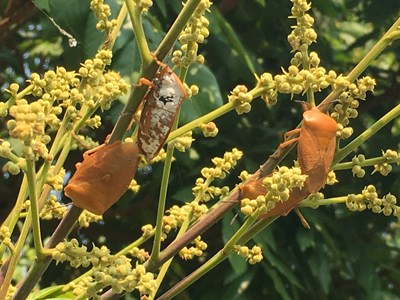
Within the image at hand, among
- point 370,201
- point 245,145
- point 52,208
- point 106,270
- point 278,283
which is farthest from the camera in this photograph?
point 245,145

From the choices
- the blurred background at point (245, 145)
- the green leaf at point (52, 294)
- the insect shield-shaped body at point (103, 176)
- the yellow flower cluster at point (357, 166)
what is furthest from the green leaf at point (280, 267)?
the insect shield-shaped body at point (103, 176)

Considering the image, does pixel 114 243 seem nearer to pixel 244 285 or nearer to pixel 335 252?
pixel 244 285

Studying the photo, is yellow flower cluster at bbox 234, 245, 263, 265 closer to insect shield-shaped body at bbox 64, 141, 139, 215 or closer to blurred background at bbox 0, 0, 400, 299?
insect shield-shaped body at bbox 64, 141, 139, 215

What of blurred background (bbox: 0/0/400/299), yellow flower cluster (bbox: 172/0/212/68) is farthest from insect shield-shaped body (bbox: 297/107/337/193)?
blurred background (bbox: 0/0/400/299)

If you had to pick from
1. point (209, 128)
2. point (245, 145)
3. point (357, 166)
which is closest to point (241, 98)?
point (209, 128)

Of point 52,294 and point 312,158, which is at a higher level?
point 312,158

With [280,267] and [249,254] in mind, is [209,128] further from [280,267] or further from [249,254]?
[280,267]

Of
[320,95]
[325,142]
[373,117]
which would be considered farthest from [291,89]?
[373,117]
